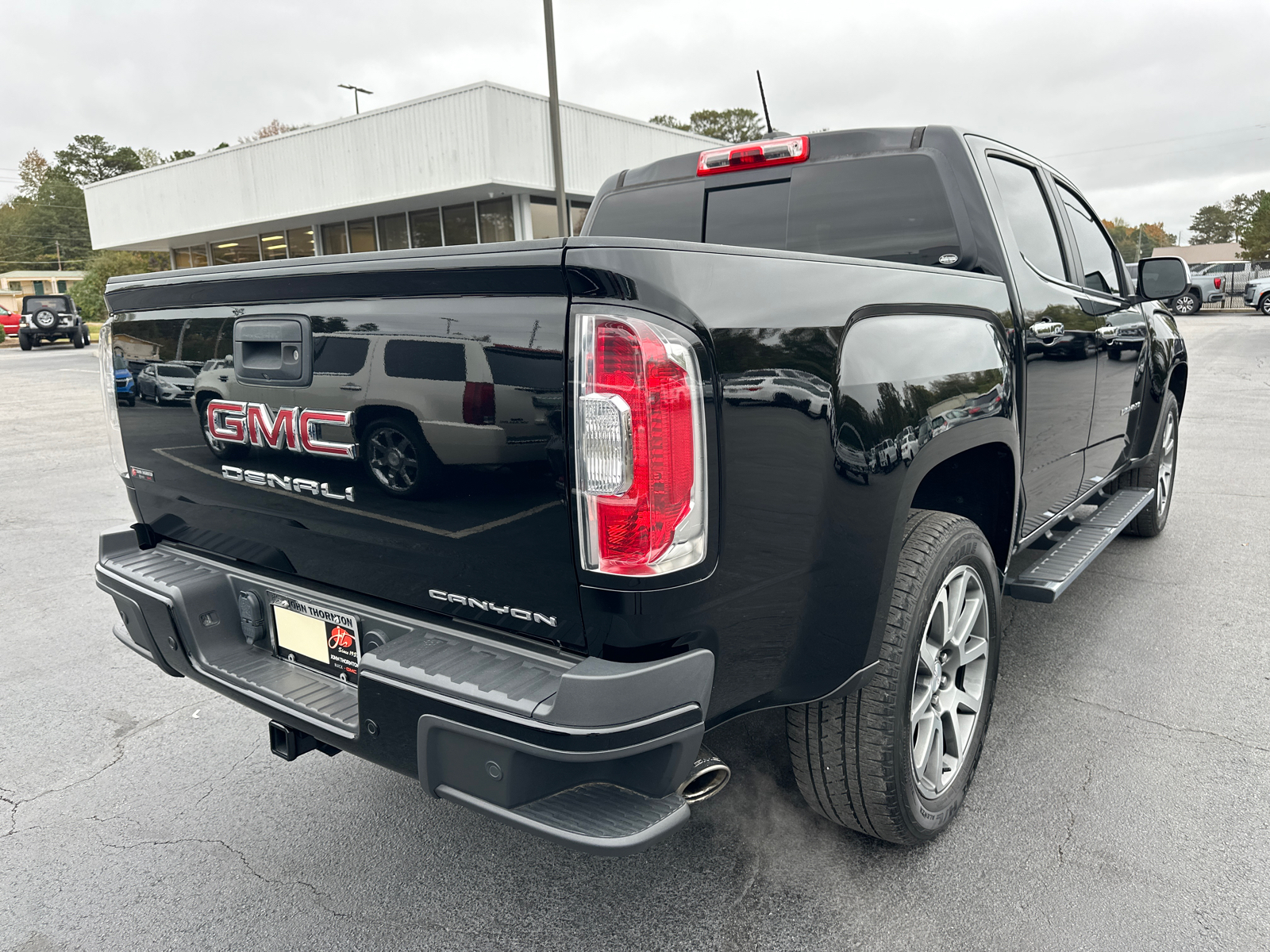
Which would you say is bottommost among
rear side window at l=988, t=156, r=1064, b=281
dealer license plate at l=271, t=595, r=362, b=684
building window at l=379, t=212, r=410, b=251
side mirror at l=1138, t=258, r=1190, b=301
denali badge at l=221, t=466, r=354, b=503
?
dealer license plate at l=271, t=595, r=362, b=684

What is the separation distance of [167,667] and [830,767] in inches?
72.1

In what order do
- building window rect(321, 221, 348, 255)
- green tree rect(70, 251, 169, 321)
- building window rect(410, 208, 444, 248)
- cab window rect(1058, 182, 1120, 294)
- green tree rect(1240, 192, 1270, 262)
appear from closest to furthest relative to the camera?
cab window rect(1058, 182, 1120, 294), building window rect(410, 208, 444, 248), building window rect(321, 221, 348, 255), green tree rect(70, 251, 169, 321), green tree rect(1240, 192, 1270, 262)

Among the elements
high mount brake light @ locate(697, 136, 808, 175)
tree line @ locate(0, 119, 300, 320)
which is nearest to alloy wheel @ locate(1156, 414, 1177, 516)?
high mount brake light @ locate(697, 136, 808, 175)

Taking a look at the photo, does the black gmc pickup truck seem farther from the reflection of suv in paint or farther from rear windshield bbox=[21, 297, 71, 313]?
rear windshield bbox=[21, 297, 71, 313]

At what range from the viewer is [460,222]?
23.1m

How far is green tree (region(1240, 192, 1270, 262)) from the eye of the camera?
69812 mm

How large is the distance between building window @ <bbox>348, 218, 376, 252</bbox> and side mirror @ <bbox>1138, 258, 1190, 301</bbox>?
23769 millimetres

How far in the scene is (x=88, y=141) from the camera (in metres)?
98.6

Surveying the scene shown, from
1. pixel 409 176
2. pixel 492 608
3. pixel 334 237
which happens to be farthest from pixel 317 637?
pixel 334 237

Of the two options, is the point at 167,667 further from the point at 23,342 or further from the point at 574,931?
the point at 23,342

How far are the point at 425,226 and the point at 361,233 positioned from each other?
10.3ft

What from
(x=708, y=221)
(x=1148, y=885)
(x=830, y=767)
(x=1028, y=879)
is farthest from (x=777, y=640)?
(x=708, y=221)

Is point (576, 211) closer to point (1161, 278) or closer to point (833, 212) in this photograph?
point (1161, 278)

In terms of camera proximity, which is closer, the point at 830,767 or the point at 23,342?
the point at 830,767
